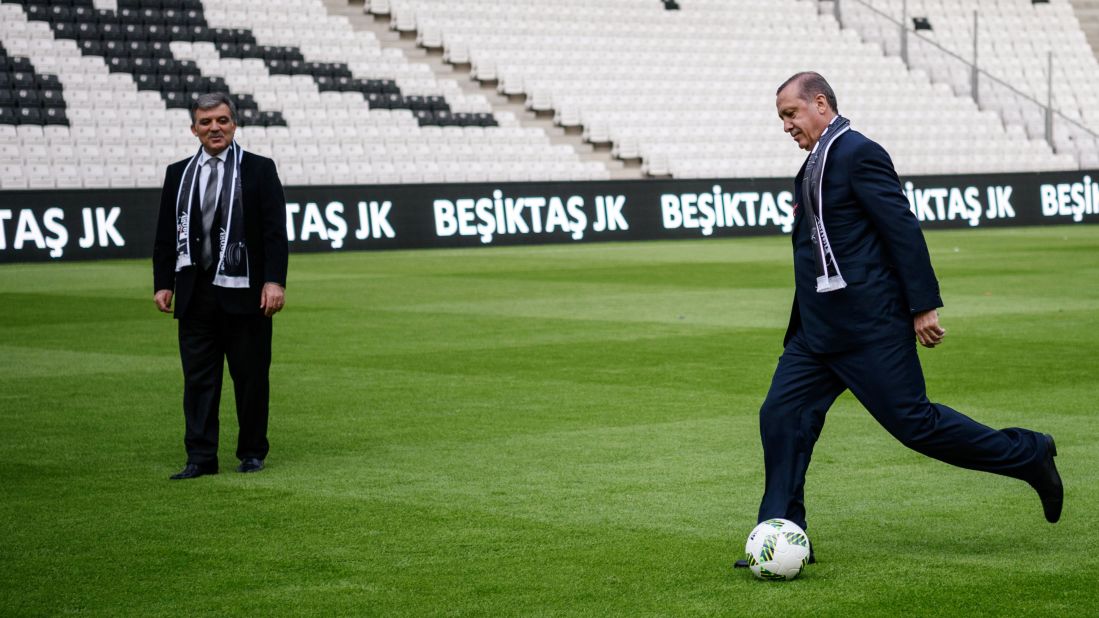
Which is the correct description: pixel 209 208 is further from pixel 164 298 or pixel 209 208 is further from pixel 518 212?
pixel 518 212

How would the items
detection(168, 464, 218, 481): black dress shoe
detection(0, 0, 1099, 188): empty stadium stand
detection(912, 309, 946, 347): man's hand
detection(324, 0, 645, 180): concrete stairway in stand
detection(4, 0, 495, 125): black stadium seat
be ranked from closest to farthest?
detection(912, 309, 946, 347): man's hand, detection(168, 464, 218, 481): black dress shoe, detection(0, 0, 1099, 188): empty stadium stand, detection(4, 0, 495, 125): black stadium seat, detection(324, 0, 645, 180): concrete stairway in stand

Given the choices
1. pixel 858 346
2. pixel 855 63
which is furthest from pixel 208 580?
pixel 855 63

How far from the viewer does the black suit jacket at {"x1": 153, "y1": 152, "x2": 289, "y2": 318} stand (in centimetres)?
883

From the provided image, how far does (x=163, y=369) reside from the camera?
13305 mm

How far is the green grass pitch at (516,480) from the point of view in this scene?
607cm

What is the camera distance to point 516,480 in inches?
329

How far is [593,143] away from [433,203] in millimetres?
8528

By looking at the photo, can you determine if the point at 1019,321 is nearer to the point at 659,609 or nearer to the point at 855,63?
the point at 659,609

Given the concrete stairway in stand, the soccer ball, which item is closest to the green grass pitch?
the soccer ball

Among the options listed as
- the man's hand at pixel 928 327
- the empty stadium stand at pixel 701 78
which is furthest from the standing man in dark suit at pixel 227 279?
the empty stadium stand at pixel 701 78

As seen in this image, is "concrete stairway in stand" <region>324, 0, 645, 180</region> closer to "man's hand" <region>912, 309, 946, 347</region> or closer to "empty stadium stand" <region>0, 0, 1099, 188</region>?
"empty stadium stand" <region>0, 0, 1099, 188</region>

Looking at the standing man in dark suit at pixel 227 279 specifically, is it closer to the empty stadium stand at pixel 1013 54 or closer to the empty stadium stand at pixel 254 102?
the empty stadium stand at pixel 254 102

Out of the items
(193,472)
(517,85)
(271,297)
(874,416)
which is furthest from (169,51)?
(874,416)

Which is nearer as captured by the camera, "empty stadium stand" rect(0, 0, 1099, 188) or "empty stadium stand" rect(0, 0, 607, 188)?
"empty stadium stand" rect(0, 0, 607, 188)
